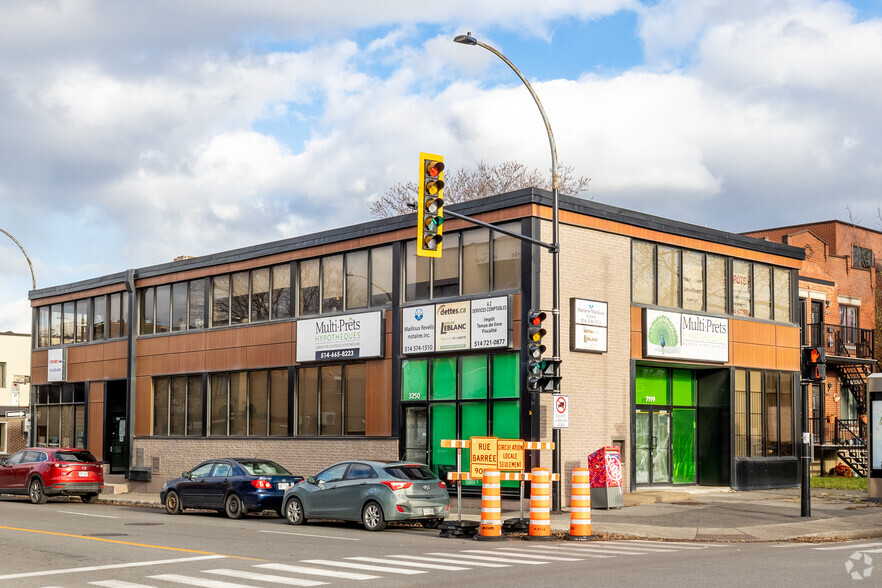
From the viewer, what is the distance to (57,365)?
42.8 m

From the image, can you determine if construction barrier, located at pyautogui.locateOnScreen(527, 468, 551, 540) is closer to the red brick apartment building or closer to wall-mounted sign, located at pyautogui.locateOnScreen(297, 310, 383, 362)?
wall-mounted sign, located at pyautogui.locateOnScreen(297, 310, 383, 362)

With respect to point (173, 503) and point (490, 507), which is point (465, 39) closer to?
point (490, 507)

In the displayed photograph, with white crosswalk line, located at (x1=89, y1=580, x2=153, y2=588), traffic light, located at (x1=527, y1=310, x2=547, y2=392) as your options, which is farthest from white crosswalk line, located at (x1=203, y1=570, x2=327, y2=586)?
traffic light, located at (x1=527, y1=310, x2=547, y2=392)

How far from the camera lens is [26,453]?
32250 mm

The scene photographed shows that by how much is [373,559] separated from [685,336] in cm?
1581

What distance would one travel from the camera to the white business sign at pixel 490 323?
25766 mm

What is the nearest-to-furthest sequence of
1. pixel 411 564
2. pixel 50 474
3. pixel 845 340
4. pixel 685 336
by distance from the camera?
pixel 411 564, pixel 685 336, pixel 50 474, pixel 845 340

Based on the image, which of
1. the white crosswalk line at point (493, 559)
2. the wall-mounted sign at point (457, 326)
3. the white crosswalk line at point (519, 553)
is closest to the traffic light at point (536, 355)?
the wall-mounted sign at point (457, 326)

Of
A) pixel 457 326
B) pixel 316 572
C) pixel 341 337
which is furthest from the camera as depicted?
pixel 341 337

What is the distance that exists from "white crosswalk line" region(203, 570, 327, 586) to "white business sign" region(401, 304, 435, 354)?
1417 cm

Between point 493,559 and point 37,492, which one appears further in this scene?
point 37,492

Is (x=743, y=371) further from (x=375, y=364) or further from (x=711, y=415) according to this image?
(x=375, y=364)

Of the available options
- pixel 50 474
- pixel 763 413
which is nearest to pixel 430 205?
pixel 763 413

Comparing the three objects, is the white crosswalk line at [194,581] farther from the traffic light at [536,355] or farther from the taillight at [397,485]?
the traffic light at [536,355]
